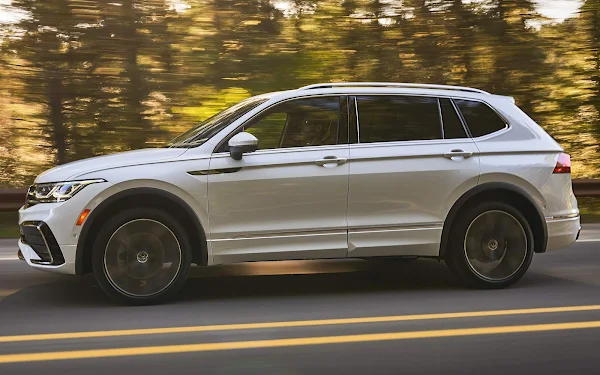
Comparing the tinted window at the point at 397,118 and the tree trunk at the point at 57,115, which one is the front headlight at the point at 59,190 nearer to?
the tinted window at the point at 397,118

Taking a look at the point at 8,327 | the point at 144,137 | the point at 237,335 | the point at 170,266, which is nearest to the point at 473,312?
the point at 237,335

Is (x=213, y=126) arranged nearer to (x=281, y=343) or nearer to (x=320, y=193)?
(x=320, y=193)

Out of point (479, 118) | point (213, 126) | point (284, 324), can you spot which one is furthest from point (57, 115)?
point (284, 324)

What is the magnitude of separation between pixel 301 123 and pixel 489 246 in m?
1.96

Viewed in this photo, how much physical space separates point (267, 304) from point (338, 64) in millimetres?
8927

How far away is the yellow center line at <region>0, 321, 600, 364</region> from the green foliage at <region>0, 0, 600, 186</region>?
346 inches

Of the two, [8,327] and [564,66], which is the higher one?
[564,66]

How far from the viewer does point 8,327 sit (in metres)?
5.78

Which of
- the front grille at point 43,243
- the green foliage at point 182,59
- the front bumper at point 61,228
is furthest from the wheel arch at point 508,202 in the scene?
the green foliage at point 182,59

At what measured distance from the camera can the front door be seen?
6.54 metres

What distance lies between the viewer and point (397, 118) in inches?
278

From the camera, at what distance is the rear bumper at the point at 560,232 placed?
23.9 feet

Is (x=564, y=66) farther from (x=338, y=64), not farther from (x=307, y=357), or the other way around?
(x=307, y=357)

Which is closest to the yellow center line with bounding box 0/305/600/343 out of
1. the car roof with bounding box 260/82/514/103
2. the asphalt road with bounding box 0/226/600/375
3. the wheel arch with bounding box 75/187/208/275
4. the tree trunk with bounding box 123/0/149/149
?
the asphalt road with bounding box 0/226/600/375
